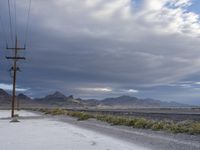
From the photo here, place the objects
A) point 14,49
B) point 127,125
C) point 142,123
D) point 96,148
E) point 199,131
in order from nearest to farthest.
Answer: point 96,148 < point 199,131 < point 142,123 < point 127,125 < point 14,49

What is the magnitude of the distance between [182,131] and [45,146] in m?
12.5

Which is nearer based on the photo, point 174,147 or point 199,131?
point 174,147

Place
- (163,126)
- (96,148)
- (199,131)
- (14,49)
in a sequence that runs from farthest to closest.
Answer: (14,49)
(163,126)
(199,131)
(96,148)

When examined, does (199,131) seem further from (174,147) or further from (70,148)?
(70,148)

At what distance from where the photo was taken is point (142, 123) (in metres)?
39.1

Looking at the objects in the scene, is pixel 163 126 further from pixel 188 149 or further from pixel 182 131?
pixel 188 149

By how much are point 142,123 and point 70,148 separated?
62.9ft

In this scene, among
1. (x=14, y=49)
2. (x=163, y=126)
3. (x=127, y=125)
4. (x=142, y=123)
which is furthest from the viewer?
(x=14, y=49)

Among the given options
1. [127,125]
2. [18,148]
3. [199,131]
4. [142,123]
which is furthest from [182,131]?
[18,148]

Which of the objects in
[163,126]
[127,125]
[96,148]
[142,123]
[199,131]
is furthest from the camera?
[127,125]

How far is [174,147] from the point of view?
21.6 meters

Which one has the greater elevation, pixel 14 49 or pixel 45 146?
pixel 14 49

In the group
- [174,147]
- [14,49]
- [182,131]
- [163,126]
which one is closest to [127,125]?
[163,126]

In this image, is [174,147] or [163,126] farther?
[163,126]
